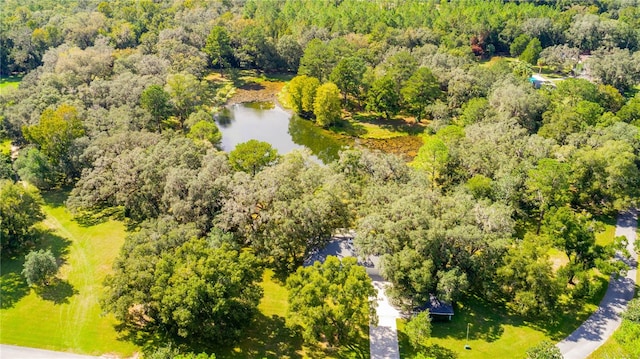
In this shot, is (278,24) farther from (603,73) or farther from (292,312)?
(292,312)

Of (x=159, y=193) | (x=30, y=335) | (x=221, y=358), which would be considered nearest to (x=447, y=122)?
(x=159, y=193)

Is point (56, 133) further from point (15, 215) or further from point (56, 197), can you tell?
point (15, 215)

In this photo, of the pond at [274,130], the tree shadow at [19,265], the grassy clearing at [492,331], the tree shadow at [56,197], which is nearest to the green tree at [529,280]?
the grassy clearing at [492,331]

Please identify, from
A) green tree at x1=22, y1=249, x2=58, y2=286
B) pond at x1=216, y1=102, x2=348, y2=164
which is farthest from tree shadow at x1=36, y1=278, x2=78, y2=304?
pond at x1=216, y1=102, x2=348, y2=164

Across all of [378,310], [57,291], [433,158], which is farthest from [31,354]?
[433,158]

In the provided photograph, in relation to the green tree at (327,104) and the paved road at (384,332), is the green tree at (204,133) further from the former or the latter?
the paved road at (384,332)
